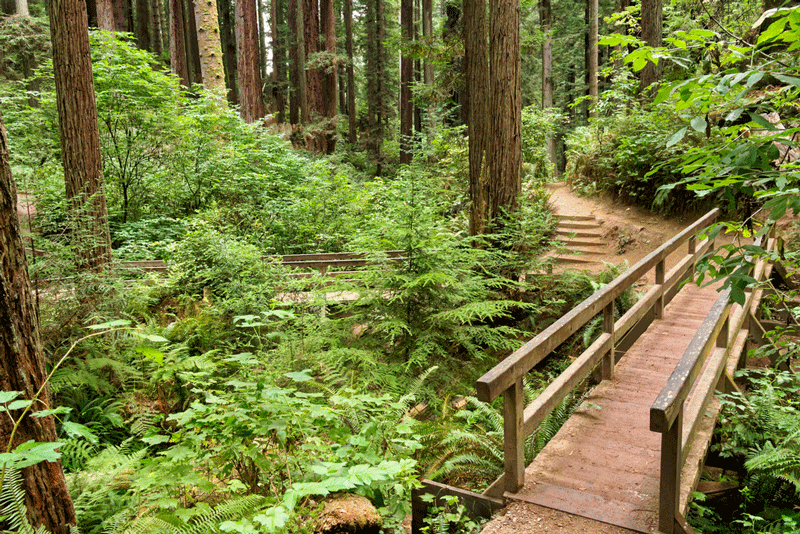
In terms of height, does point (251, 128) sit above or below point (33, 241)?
above

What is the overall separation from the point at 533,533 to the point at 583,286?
6.56 metres

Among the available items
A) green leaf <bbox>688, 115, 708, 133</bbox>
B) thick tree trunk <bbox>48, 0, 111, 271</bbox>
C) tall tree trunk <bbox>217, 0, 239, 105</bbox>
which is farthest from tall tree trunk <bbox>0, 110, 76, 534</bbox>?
tall tree trunk <bbox>217, 0, 239, 105</bbox>

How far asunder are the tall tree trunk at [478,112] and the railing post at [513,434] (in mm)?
6147

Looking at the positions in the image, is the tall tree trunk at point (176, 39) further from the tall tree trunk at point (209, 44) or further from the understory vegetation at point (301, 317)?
the understory vegetation at point (301, 317)

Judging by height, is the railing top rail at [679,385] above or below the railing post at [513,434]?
above

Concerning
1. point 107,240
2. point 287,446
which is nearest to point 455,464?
Answer: point 287,446

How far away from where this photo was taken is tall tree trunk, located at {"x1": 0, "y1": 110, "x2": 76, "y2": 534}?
9.03 feet

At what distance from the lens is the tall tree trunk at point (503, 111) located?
9023 millimetres

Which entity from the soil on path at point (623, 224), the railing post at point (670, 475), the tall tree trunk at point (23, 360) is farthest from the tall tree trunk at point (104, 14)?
the railing post at point (670, 475)

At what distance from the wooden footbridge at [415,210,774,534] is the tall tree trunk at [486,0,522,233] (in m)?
4.00

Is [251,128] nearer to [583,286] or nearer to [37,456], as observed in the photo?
[583,286]

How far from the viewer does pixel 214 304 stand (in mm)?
8172

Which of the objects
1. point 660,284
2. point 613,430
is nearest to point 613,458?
point 613,430

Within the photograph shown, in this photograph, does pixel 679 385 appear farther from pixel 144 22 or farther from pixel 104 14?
pixel 144 22
